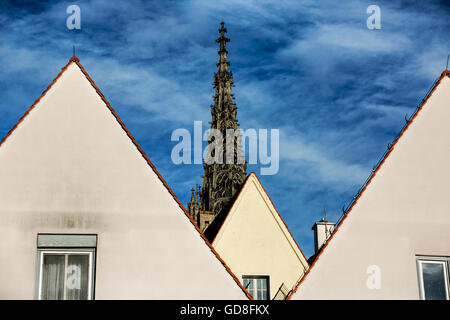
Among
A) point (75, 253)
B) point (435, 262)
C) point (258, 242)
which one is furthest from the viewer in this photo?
point (258, 242)

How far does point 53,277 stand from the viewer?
13.1 metres

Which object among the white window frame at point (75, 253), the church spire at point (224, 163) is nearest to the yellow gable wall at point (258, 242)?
the white window frame at point (75, 253)

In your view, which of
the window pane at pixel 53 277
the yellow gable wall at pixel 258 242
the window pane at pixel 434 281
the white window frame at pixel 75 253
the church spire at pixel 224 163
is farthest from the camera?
the church spire at pixel 224 163

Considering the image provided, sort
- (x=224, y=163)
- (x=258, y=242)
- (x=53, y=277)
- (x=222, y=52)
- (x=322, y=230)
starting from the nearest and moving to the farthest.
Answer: (x=53, y=277) → (x=258, y=242) → (x=322, y=230) → (x=224, y=163) → (x=222, y=52)

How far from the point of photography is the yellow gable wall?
1978 centimetres

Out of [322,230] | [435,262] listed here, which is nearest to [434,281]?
[435,262]

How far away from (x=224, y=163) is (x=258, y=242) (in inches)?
3161

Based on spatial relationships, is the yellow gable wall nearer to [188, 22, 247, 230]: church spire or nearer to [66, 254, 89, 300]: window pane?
[66, 254, 89, 300]: window pane

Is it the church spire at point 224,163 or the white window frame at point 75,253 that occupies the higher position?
the church spire at point 224,163

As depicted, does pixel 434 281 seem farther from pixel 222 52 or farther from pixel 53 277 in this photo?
pixel 222 52

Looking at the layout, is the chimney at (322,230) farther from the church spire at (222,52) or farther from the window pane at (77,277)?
the church spire at (222,52)

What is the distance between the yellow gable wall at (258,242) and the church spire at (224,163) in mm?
66931

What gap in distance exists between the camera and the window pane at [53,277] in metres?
12.9
